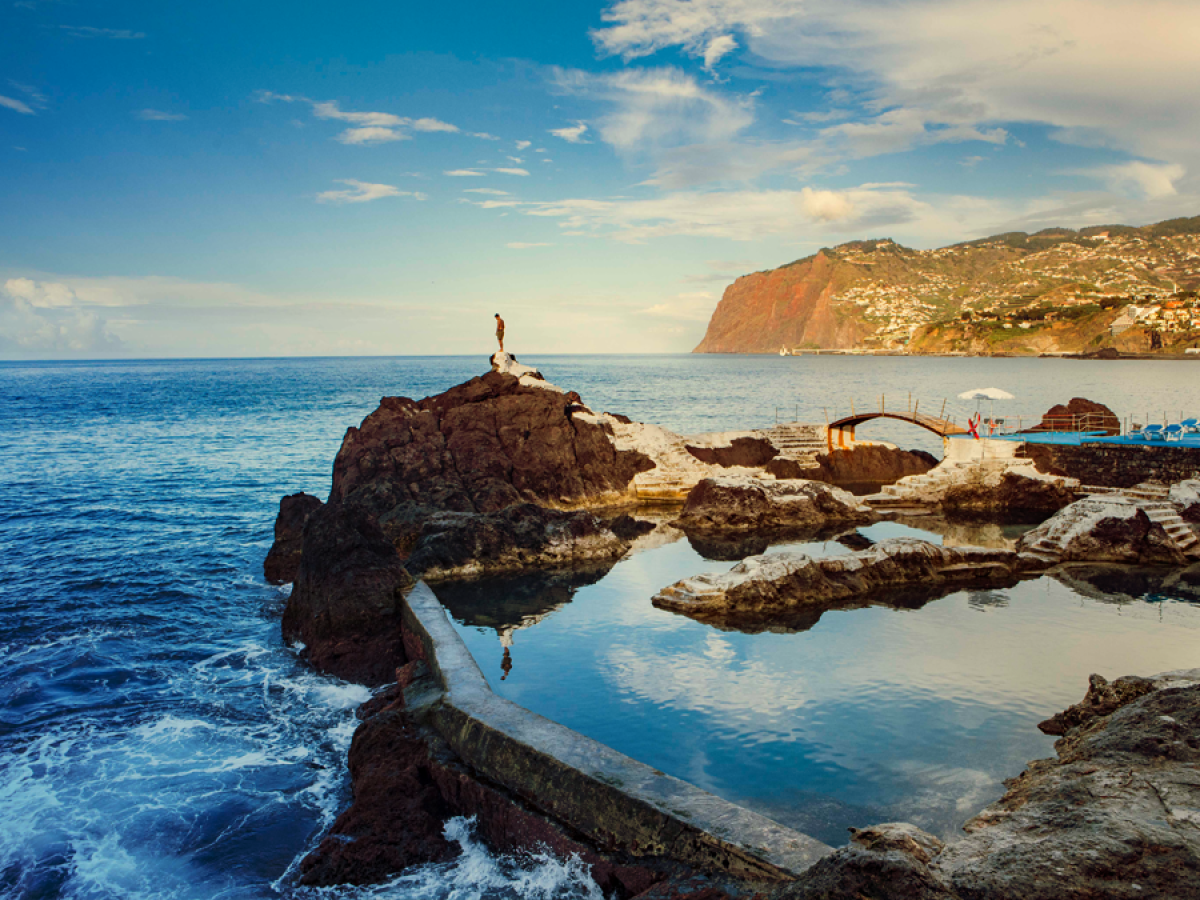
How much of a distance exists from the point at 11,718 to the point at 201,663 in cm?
261

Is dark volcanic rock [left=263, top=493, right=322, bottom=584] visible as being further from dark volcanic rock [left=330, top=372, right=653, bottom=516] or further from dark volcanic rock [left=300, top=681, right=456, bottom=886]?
dark volcanic rock [left=300, top=681, right=456, bottom=886]

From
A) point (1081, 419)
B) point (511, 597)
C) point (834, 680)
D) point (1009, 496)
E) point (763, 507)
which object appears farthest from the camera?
point (1081, 419)

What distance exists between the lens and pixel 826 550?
1919cm

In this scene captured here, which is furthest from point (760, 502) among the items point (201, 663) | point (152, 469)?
point (152, 469)

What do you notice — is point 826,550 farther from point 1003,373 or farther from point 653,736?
point 1003,373

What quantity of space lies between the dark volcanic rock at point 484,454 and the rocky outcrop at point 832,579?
8699 millimetres

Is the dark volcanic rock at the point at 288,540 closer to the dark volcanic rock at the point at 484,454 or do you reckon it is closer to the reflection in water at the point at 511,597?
the dark volcanic rock at the point at 484,454

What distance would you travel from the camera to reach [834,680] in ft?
34.3

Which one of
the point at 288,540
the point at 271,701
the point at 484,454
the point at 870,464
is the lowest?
the point at 271,701

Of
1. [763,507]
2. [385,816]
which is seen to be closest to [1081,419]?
[763,507]

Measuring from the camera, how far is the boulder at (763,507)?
22031mm

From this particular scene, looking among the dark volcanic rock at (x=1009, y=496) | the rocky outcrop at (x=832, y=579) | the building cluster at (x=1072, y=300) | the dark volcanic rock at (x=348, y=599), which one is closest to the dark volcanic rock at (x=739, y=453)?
the dark volcanic rock at (x=1009, y=496)

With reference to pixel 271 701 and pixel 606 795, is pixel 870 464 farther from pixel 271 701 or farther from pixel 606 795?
pixel 606 795

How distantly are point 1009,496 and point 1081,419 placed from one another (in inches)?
331
